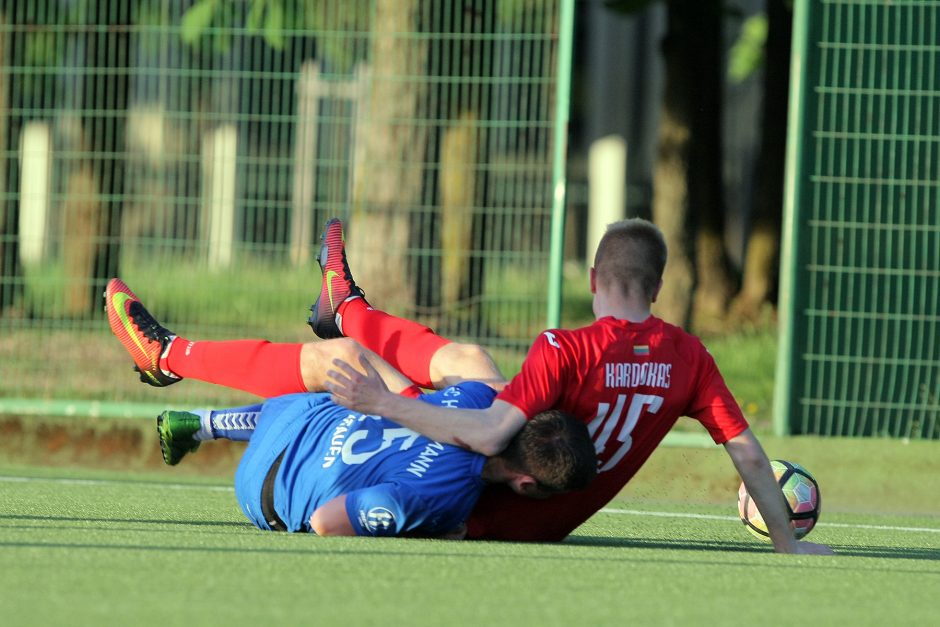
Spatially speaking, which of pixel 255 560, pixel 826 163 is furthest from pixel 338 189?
pixel 255 560

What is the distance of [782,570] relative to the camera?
4867 mm

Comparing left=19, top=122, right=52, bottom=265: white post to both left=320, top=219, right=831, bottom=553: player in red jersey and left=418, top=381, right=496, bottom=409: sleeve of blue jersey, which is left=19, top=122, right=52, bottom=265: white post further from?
left=418, top=381, right=496, bottom=409: sleeve of blue jersey

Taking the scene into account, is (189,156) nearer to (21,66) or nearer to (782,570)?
(21,66)

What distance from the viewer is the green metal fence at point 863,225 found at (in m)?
8.56

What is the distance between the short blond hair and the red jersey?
13cm

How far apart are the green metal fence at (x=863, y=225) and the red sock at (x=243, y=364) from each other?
3486mm

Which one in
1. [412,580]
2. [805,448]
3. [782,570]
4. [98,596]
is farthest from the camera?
[805,448]

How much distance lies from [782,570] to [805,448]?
3847 millimetres

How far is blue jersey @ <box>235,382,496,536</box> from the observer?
206 inches

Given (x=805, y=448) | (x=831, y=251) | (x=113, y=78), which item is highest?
(x=113, y=78)

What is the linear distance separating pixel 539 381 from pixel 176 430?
1.70 m

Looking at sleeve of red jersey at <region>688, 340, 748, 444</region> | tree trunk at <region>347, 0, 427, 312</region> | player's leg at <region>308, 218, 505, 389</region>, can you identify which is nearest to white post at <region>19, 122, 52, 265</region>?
tree trunk at <region>347, 0, 427, 312</region>

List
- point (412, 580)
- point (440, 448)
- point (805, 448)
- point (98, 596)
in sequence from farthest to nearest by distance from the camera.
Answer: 1. point (805, 448)
2. point (440, 448)
3. point (412, 580)
4. point (98, 596)

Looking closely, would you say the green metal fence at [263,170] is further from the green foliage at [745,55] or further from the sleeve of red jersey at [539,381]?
the green foliage at [745,55]
